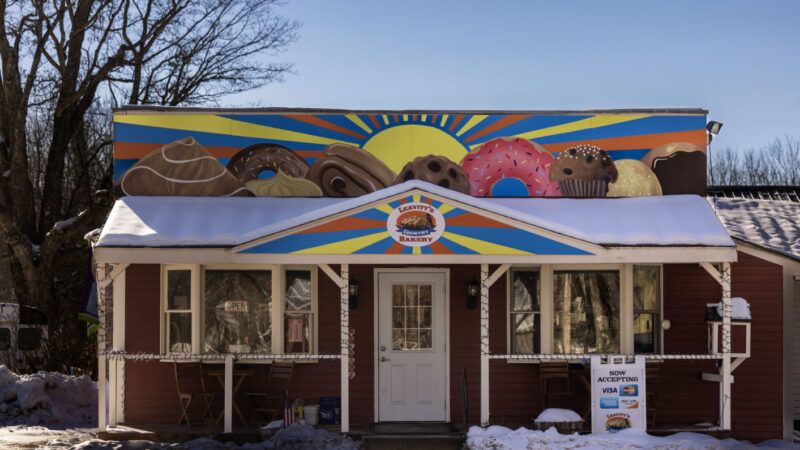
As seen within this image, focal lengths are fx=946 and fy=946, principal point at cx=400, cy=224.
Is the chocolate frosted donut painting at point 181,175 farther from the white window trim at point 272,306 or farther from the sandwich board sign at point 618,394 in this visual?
the sandwich board sign at point 618,394

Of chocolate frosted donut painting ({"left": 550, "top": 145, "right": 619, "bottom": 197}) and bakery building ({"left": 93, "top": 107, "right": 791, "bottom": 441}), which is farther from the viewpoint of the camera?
chocolate frosted donut painting ({"left": 550, "top": 145, "right": 619, "bottom": 197})

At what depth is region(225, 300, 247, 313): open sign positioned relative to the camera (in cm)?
1314

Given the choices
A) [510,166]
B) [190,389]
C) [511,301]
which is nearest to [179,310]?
[190,389]

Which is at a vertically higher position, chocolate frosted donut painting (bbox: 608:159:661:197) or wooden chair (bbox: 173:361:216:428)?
chocolate frosted donut painting (bbox: 608:159:661:197)

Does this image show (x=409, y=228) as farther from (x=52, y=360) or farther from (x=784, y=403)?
(x=52, y=360)

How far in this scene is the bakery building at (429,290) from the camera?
1296cm

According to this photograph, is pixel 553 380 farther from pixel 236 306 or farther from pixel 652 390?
pixel 236 306

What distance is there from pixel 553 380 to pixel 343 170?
4123 mm

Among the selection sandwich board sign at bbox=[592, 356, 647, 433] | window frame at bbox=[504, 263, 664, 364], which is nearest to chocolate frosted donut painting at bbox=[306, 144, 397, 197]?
window frame at bbox=[504, 263, 664, 364]

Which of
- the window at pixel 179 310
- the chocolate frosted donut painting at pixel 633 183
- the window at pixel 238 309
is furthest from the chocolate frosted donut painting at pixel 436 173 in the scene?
the window at pixel 179 310

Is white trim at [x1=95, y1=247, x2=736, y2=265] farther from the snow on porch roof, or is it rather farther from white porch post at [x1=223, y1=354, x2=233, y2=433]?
white porch post at [x1=223, y1=354, x2=233, y2=433]

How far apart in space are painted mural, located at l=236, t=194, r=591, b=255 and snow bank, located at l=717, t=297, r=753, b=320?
2.47m

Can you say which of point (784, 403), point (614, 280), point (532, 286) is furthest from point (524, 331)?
point (784, 403)

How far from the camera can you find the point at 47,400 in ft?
48.2
